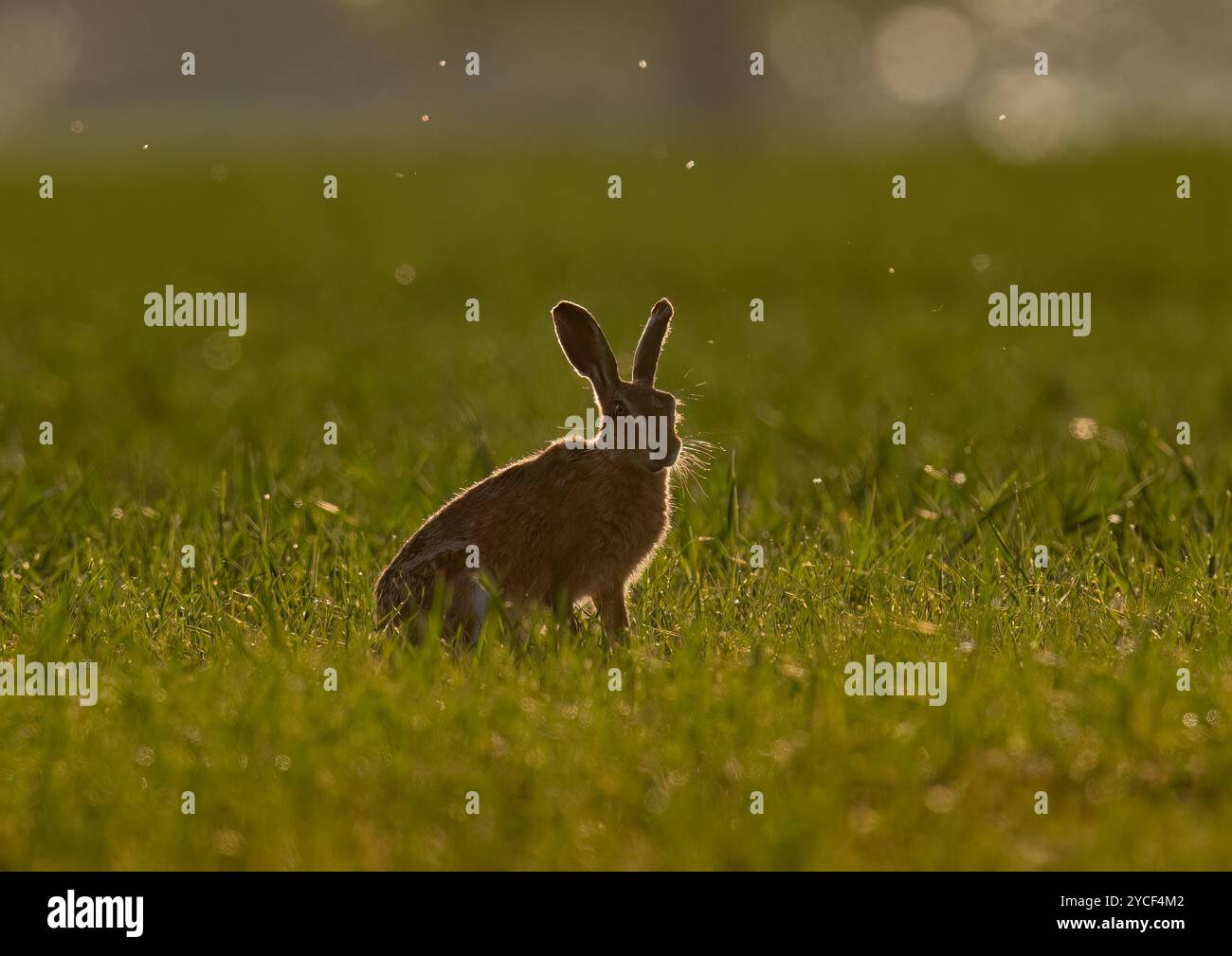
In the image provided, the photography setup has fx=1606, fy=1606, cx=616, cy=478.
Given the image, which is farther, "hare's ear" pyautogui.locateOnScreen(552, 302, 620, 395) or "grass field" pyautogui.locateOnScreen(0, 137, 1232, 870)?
"hare's ear" pyautogui.locateOnScreen(552, 302, 620, 395)

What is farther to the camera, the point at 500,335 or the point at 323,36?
the point at 323,36

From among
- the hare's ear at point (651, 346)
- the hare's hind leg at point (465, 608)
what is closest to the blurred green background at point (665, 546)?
the hare's hind leg at point (465, 608)

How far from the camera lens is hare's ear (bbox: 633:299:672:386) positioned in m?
5.83

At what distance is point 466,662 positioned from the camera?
523cm

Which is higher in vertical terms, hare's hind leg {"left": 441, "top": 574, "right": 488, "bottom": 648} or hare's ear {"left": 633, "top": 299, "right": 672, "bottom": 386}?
hare's ear {"left": 633, "top": 299, "right": 672, "bottom": 386}

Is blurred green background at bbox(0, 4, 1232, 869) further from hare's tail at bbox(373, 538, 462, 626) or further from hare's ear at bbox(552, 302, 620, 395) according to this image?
hare's ear at bbox(552, 302, 620, 395)

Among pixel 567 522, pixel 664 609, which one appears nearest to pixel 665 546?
pixel 664 609

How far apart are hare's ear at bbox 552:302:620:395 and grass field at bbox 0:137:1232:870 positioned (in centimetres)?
91

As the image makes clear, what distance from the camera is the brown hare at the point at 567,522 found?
553cm

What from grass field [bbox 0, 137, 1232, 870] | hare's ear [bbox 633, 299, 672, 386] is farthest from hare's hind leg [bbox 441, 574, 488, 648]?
hare's ear [bbox 633, 299, 672, 386]

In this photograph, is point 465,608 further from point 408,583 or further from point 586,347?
point 586,347
